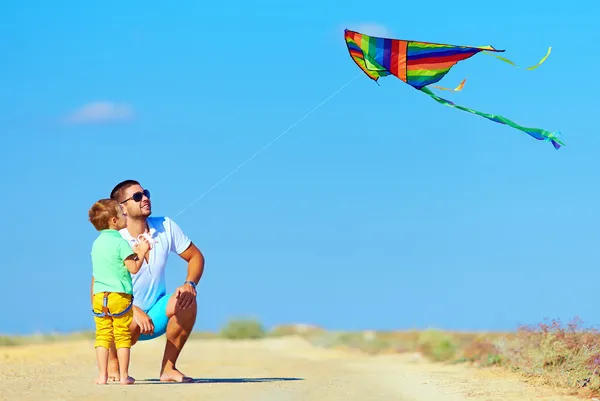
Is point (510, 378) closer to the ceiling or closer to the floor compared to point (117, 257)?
closer to the floor

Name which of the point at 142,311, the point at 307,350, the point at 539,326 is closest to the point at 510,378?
the point at 539,326

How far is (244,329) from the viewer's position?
2391cm

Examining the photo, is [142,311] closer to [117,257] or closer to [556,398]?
[117,257]

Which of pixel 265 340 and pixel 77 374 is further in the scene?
pixel 265 340

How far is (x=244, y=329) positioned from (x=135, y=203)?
1438 cm

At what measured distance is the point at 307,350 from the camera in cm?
2038

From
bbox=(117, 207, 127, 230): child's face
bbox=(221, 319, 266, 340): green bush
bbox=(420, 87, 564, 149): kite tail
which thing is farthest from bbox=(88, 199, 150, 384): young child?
bbox=(221, 319, 266, 340): green bush

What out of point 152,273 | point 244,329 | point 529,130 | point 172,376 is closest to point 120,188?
point 152,273

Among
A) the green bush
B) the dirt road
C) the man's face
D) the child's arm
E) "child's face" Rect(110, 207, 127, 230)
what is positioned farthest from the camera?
the green bush

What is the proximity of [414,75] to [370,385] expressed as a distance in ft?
11.5

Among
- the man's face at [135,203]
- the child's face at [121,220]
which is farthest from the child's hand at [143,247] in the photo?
the man's face at [135,203]

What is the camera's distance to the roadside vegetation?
37.1ft

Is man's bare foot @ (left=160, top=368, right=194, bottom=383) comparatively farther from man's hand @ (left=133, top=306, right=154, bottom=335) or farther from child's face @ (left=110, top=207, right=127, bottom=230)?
child's face @ (left=110, top=207, right=127, bottom=230)

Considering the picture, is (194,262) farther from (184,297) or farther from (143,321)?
(143,321)
